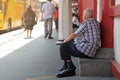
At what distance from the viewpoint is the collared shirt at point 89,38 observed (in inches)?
345

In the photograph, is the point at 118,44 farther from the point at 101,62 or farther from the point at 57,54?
the point at 57,54

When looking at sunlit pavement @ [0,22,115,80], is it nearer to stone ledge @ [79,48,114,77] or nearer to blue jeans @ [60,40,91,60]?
stone ledge @ [79,48,114,77]

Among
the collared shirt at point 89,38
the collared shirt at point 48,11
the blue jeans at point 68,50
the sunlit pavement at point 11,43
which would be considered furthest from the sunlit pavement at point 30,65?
the collared shirt at point 48,11

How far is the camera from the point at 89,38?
883 cm

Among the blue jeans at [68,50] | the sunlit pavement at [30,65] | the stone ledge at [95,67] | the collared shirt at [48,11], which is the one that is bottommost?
the sunlit pavement at [30,65]

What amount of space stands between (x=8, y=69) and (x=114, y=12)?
11.0 feet

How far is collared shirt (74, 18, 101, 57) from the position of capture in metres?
8.77

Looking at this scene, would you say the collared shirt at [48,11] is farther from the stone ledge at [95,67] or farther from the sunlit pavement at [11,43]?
the stone ledge at [95,67]

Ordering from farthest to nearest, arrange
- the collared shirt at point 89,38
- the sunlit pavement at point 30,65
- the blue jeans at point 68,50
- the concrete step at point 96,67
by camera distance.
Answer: the sunlit pavement at point 30,65
the blue jeans at point 68,50
the collared shirt at point 89,38
the concrete step at point 96,67

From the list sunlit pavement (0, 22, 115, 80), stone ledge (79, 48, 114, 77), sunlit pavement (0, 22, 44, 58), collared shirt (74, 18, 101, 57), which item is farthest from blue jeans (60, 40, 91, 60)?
sunlit pavement (0, 22, 44, 58)

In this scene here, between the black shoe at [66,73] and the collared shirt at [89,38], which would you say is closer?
the collared shirt at [89,38]

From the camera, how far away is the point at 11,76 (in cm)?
904

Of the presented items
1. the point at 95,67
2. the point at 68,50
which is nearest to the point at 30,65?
the point at 68,50

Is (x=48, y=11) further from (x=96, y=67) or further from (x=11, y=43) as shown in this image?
(x=96, y=67)
